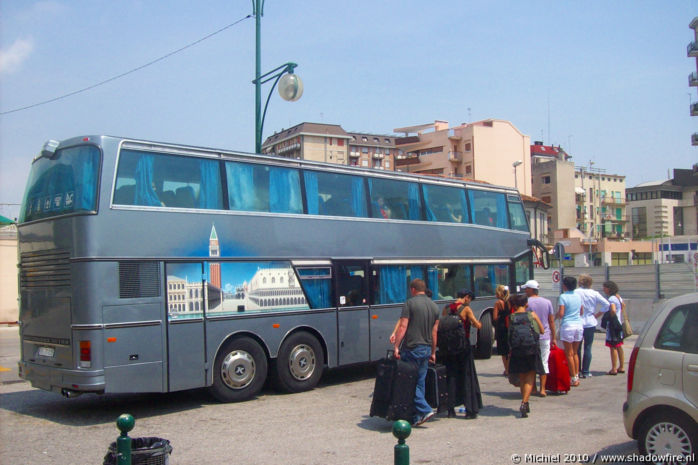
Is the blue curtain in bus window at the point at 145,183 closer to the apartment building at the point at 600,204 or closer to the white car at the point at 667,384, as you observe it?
the white car at the point at 667,384

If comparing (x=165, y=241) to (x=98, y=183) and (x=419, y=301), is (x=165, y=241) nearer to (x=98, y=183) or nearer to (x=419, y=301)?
(x=98, y=183)

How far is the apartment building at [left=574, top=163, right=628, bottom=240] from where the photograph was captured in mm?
112562

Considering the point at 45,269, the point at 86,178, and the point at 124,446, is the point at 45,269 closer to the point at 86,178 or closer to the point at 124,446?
the point at 86,178

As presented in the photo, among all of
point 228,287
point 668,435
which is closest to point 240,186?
point 228,287

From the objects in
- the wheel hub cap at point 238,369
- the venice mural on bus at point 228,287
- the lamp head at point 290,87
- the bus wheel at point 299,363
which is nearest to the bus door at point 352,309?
the bus wheel at point 299,363

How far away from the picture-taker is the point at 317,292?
11.6m

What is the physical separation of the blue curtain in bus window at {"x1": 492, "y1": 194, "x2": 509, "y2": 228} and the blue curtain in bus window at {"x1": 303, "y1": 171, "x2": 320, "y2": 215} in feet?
20.1

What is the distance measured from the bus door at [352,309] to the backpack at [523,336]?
146 inches

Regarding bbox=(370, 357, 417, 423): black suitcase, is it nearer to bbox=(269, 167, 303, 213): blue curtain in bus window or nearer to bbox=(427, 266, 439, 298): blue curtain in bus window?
bbox=(269, 167, 303, 213): blue curtain in bus window

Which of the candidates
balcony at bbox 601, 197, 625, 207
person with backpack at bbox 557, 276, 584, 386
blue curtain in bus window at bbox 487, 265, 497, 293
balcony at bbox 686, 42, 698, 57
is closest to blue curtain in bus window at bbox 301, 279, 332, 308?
person with backpack at bbox 557, 276, 584, 386

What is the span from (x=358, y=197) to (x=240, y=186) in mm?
2726

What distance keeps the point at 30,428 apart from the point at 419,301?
551cm

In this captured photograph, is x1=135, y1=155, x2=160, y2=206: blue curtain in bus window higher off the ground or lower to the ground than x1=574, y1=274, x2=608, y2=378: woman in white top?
higher

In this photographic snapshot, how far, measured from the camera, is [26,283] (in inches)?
391
